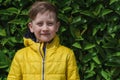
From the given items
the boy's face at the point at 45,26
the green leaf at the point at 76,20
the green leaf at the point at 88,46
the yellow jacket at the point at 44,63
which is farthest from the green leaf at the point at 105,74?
the boy's face at the point at 45,26

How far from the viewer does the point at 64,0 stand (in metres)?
4.96

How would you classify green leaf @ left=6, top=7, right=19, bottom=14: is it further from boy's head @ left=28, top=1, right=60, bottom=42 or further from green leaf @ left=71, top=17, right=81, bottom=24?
boy's head @ left=28, top=1, right=60, bottom=42

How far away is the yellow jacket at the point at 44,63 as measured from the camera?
4129mm

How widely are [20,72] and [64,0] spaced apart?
1.11m

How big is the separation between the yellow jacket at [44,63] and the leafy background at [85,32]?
74 cm

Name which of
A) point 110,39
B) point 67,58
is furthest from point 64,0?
point 67,58

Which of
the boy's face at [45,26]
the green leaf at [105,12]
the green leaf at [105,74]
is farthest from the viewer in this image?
the green leaf at [105,74]

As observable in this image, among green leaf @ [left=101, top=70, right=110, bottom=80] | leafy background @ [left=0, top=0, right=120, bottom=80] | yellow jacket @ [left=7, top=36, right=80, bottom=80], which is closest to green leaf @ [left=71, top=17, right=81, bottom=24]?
leafy background @ [left=0, top=0, right=120, bottom=80]

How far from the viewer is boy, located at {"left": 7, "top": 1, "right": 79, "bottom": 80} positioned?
13.5ft

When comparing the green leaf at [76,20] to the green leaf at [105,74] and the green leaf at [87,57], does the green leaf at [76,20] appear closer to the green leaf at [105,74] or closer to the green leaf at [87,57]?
the green leaf at [87,57]

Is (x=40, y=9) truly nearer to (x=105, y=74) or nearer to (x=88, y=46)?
(x=88, y=46)

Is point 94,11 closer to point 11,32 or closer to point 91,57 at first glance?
point 91,57

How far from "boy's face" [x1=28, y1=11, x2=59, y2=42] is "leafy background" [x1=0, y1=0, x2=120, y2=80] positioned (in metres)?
0.74

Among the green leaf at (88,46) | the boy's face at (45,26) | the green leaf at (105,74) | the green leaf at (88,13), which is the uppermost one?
the green leaf at (88,13)
